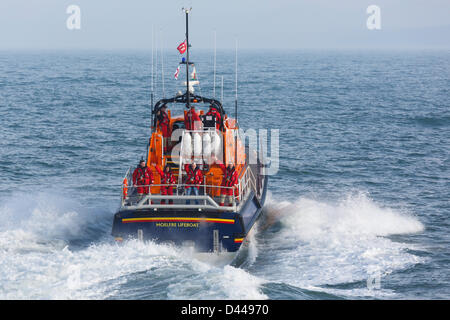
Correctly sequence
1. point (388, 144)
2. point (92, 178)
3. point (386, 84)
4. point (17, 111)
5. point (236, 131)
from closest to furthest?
point (236, 131), point (92, 178), point (388, 144), point (17, 111), point (386, 84)

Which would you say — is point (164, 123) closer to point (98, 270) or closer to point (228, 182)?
point (228, 182)

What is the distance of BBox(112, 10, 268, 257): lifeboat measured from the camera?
1375cm

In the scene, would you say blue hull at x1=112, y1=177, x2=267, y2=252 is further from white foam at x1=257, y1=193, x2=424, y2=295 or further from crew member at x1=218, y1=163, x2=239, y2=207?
white foam at x1=257, y1=193, x2=424, y2=295

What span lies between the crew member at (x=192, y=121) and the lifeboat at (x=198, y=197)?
0.04m

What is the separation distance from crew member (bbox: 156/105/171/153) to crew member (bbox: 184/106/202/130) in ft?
2.04

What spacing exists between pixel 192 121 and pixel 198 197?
4359 mm

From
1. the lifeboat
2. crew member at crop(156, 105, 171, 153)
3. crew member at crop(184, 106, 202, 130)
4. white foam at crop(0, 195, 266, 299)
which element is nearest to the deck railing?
the lifeboat

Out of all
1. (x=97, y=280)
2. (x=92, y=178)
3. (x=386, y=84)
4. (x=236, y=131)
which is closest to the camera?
(x=97, y=280)

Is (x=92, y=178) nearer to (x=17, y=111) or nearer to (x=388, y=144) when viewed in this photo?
(x=388, y=144)

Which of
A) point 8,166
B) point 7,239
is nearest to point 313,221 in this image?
point 7,239

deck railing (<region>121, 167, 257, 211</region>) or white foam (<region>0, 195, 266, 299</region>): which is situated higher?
deck railing (<region>121, 167, 257, 211</region>)

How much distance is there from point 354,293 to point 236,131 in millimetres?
6640

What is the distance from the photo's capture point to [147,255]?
A: 1345cm

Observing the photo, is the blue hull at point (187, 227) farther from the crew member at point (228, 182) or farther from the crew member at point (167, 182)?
the crew member at point (228, 182)
